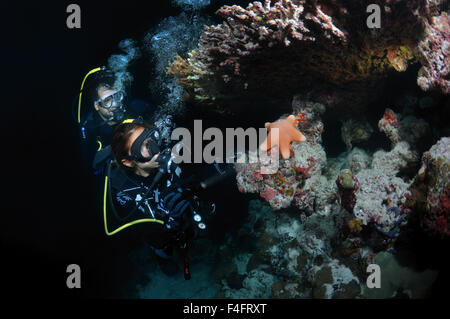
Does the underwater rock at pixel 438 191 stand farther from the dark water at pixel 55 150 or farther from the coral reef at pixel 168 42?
the coral reef at pixel 168 42

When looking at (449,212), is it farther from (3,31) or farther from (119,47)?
(3,31)

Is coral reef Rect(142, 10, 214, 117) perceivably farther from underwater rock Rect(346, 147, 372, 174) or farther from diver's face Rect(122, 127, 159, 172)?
underwater rock Rect(346, 147, 372, 174)

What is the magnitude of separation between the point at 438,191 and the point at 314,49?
7.33ft

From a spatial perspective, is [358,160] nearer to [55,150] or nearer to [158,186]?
[158,186]

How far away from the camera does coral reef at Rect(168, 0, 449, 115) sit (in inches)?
113

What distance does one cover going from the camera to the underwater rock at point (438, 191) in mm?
2322

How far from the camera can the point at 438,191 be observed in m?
2.41

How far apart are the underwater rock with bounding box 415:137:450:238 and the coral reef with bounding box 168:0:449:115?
891mm

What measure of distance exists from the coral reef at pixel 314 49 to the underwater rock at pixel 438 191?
35.1 inches

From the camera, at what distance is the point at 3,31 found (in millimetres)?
7105

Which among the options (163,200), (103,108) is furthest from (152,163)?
(103,108)

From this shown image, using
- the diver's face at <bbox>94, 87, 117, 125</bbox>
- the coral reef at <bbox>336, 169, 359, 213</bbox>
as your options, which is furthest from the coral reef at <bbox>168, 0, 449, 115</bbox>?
the diver's face at <bbox>94, 87, 117, 125</bbox>

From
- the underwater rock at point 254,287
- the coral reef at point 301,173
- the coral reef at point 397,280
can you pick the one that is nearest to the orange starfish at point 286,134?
the coral reef at point 301,173
